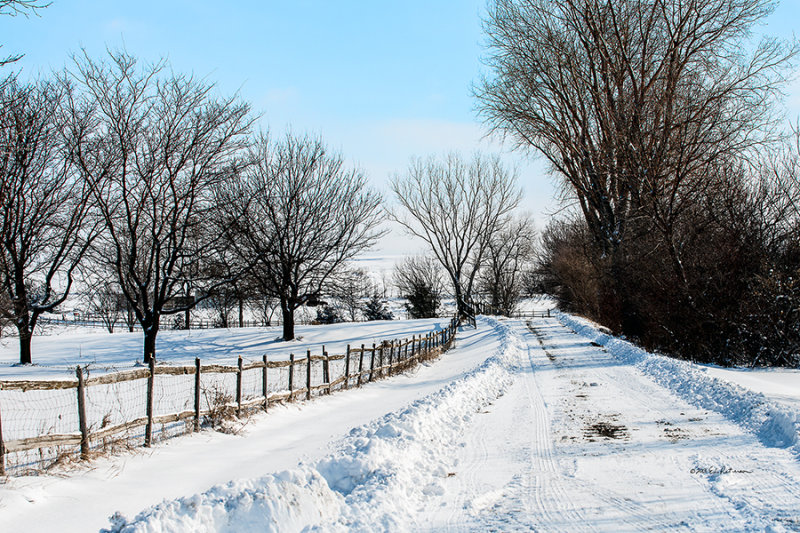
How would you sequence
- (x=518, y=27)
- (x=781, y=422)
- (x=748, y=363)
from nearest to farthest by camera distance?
(x=781, y=422)
(x=748, y=363)
(x=518, y=27)

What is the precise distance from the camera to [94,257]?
26.4m

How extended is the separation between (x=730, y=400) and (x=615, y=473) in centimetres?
464

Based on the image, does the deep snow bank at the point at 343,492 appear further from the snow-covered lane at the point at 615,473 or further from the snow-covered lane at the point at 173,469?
the snow-covered lane at the point at 173,469

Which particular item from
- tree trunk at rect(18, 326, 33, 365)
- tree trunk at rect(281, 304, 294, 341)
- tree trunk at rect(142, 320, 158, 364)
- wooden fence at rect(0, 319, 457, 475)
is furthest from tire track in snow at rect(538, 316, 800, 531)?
tree trunk at rect(281, 304, 294, 341)

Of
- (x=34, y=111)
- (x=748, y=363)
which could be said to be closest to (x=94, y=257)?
(x=34, y=111)

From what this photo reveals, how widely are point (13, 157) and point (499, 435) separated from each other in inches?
907

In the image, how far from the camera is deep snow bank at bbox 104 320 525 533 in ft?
15.7

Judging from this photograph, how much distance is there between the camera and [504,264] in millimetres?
80250

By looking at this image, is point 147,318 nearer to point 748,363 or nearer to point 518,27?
point 518,27

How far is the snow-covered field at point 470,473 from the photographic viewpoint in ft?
16.3

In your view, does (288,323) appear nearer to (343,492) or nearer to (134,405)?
(134,405)

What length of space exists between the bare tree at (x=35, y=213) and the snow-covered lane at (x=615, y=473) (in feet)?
67.3

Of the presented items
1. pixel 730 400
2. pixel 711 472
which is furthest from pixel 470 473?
pixel 730 400

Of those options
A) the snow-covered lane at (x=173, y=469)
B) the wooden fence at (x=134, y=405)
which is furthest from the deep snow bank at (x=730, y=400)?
the wooden fence at (x=134, y=405)
